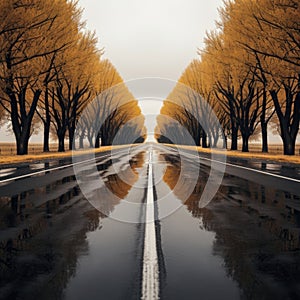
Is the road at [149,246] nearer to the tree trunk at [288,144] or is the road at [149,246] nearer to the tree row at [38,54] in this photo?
the tree row at [38,54]

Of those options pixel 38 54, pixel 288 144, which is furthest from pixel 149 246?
pixel 288 144

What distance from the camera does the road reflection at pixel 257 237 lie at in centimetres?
405

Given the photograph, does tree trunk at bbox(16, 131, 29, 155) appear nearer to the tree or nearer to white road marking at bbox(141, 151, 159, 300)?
the tree

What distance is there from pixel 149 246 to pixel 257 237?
1.73 m

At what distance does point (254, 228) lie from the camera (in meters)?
6.62

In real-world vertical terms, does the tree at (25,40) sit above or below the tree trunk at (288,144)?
above

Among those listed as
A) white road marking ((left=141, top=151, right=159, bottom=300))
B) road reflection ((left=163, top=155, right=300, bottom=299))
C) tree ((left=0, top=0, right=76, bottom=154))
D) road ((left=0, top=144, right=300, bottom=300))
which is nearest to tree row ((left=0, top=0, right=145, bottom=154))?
tree ((left=0, top=0, right=76, bottom=154))

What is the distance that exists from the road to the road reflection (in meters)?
0.01

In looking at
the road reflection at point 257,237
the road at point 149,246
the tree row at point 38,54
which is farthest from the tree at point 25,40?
the road reflection at point 257,237

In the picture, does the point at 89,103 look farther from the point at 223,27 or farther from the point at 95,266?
the point at 95,266

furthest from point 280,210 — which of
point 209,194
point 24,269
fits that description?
point 24,269

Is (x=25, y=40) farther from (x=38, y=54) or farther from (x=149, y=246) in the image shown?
(x=149, y=246)

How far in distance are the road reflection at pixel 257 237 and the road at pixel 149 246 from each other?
1cm

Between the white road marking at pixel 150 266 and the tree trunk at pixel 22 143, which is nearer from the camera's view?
the white road marking at pixel 150 266
